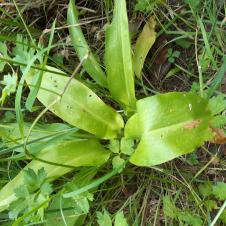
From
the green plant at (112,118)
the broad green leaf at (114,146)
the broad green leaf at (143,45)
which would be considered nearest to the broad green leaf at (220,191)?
the green plant at (112,118)

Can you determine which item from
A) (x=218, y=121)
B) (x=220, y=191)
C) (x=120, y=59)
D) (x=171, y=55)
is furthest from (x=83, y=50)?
(x=220, y=191)

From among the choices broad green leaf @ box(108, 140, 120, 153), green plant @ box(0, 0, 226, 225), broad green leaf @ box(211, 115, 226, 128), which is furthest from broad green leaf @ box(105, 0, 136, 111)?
broad green leaf @ box(211, 115, 226, 128)

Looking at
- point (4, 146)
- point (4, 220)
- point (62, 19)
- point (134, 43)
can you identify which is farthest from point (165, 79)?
point (4, 220)

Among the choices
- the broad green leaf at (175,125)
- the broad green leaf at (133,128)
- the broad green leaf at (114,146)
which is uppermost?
the broad green leaf at (175,125)

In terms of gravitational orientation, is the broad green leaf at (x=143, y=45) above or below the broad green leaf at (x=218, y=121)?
above

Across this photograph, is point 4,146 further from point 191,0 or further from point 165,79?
point 191,0

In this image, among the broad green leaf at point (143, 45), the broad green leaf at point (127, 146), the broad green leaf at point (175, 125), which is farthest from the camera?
the broad green leaf at point (143, 45)

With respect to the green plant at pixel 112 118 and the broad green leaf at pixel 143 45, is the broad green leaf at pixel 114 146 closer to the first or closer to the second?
the green plant at pixel 112 118
